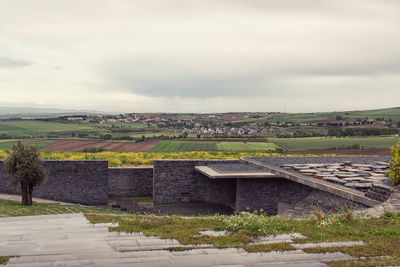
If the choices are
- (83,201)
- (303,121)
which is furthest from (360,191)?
(303,121)

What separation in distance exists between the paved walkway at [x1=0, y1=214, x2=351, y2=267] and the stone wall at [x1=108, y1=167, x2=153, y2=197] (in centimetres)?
1307

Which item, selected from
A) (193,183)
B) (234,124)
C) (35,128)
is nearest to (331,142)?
(234,124)

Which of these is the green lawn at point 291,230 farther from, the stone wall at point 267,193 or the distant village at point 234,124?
the distant village at point 234,124

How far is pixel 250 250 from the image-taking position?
4992 millimetres

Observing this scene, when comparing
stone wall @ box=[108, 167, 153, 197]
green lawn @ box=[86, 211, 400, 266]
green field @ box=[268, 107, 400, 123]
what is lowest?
stone wall @ box=[108, 167, 153, 197]

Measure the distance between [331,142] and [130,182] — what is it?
72.9ft

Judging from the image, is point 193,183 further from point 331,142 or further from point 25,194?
point 331,142

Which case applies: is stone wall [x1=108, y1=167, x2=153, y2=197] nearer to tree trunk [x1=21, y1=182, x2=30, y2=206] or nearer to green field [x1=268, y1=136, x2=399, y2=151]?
tree trunk [x1=21, y1=182, x2=30, y2=206]

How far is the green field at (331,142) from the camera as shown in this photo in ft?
105

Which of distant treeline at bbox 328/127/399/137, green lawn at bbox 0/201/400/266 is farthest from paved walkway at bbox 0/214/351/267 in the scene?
distant treeline at bbox 328/127/399/137

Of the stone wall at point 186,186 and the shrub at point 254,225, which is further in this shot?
the stone wall at point 186,186

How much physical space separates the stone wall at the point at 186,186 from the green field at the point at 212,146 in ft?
41.0

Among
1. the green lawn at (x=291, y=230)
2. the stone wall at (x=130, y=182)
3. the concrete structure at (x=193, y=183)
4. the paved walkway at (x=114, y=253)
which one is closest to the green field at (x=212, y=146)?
the stone wall at (x=130, y=182)

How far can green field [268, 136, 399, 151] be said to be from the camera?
105ft
